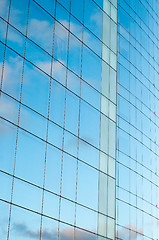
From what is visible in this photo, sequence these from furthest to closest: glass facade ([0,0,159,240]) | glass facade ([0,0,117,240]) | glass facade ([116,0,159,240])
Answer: glass facade ([116,0,159,240]), glass facade ([0,0,159,240]), glass facade ([0,0,117,240])

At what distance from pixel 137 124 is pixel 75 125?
12851 millimetres

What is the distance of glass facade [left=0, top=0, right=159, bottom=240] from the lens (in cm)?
2825

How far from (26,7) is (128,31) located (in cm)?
1772

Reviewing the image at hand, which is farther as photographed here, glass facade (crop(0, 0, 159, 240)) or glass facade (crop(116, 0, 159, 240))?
glass facade (crop(116, 0, 159, 240))

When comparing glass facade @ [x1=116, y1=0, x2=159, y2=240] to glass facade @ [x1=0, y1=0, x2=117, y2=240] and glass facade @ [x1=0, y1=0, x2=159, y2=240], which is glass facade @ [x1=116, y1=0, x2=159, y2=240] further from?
glass facade @ [x1=0, y1=0, x2=117, y2=240]

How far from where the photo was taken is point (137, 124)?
45875 millimetres

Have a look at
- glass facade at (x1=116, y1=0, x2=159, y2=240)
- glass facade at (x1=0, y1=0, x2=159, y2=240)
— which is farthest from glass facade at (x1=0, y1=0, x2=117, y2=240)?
glass facade at (x1=116, y1=0, x2=159, y2=240)

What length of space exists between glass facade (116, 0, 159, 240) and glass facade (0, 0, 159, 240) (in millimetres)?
111

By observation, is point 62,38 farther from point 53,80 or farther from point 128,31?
point 128,31

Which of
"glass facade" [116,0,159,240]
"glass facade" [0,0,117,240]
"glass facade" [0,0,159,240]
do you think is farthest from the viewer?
"glass facade" [116,0,159,240]

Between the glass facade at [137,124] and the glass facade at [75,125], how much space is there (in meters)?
0.11

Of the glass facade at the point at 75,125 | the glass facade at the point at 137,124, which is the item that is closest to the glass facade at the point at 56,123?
the glass facade at the point at 75,125

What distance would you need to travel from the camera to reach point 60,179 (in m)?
31.1

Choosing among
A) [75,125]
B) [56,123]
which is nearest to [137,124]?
[75,125]
